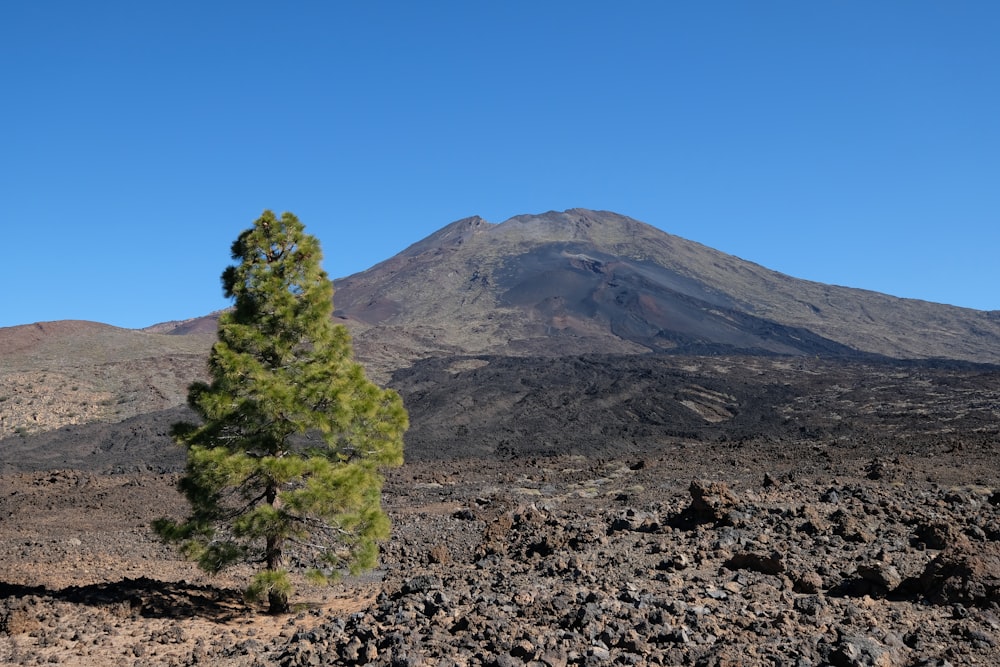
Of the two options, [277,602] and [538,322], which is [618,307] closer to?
[538,322]

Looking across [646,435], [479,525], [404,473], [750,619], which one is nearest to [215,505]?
[750,619]

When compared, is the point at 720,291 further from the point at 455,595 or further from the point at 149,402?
the point at 455,595

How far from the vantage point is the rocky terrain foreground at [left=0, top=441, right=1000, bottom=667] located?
26.3 ft

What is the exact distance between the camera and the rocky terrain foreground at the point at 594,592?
26.3 feet

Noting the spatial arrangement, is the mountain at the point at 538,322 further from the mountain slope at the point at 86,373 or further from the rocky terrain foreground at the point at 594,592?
the rocky terrain foreground at the point at 594,592

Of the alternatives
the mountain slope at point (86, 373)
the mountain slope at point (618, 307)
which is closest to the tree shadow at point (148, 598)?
the mountain slope at point (86, 373)

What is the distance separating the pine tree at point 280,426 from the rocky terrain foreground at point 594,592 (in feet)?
3.66

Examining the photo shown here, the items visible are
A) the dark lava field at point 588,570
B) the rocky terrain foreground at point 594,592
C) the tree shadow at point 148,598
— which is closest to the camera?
the rocky terrain foreground at point 594,592

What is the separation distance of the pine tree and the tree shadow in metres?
0.83

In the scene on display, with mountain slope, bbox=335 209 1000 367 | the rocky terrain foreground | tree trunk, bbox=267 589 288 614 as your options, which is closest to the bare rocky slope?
the rocky terrain foreground

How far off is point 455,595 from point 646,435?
116ft

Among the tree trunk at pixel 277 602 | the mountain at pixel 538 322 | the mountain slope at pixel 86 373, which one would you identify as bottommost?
the tree trunk at pixel 277 602

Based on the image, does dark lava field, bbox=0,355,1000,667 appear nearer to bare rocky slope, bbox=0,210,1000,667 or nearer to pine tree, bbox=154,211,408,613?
bare rocky slope, bbox=0,210,1000,667

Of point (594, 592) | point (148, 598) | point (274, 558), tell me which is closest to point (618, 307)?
point (274, 558)
